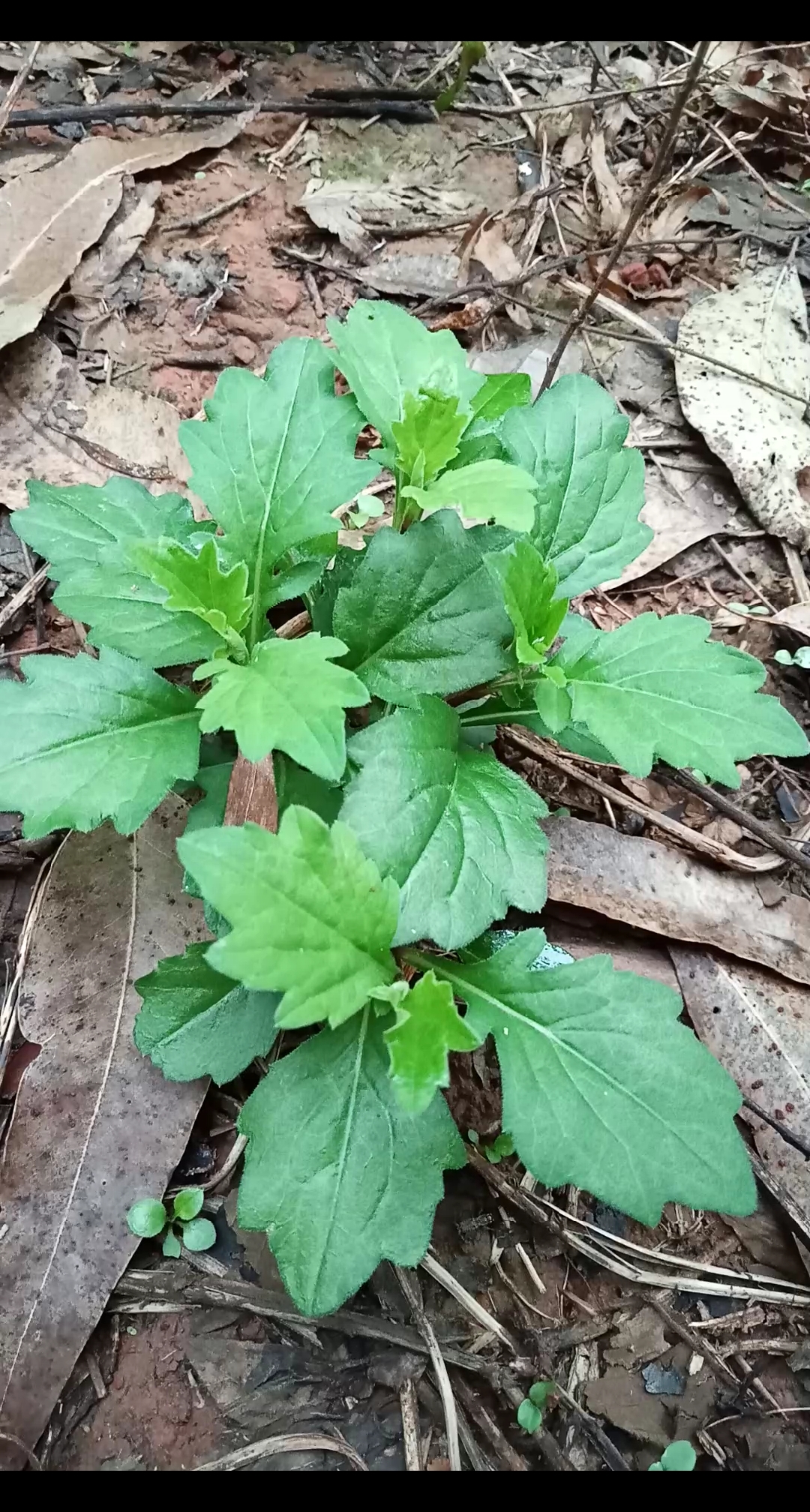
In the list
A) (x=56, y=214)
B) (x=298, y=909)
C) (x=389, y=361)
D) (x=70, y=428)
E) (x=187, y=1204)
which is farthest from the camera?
(x=56, y=214)

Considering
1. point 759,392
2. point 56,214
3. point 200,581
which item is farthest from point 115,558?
point 759,392

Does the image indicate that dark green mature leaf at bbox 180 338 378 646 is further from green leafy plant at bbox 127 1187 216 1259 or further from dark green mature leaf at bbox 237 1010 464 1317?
green leafy plant at bbox 127 1187 216 1259

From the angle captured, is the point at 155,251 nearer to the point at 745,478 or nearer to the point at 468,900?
the point at 745,478

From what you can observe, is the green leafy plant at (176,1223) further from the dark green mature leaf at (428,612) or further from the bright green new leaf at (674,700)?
the bright green new leaf at (674,700)

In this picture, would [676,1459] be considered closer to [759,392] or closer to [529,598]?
[529,598]
